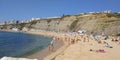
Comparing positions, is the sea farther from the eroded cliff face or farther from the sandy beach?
the eroded cliff face

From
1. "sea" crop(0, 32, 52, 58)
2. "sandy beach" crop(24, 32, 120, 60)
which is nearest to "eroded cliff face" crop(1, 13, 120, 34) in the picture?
"sea" crop(0, 32, 52, 58)

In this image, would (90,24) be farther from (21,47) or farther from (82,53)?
(82,53)

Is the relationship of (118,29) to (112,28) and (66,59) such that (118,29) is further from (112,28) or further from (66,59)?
(66,59)

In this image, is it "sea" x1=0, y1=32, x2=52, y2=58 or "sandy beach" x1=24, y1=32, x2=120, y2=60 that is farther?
"sea" x1=0, y1=32, x2=52, y2=58

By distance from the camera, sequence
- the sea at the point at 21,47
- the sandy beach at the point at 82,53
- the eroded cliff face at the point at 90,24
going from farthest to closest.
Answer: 1. the eroded cliff face at the point at 90,24
2. the sea at the point at 21,47
3. the sandy beach at the point at 82,53

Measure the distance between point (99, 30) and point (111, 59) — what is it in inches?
1911

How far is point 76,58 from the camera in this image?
18453 millimetres

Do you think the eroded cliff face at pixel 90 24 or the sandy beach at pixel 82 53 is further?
the eroded cliff face at pixel 90 24

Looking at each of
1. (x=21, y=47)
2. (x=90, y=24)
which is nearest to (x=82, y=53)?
(x=21, y=47)

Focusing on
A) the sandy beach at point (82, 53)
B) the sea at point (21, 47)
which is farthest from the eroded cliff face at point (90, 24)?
the sandy beach at point (82, 53)

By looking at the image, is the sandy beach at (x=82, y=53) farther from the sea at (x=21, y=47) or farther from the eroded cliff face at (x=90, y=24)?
the eroded cliff face at (x=90, y=24)

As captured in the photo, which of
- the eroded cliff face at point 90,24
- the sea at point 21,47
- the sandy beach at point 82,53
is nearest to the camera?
the sandy beach at point 82,53

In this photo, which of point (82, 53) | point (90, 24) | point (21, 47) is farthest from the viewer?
point (90, 24)

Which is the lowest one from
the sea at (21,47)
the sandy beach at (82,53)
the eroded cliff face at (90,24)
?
the sea at (21,47)
